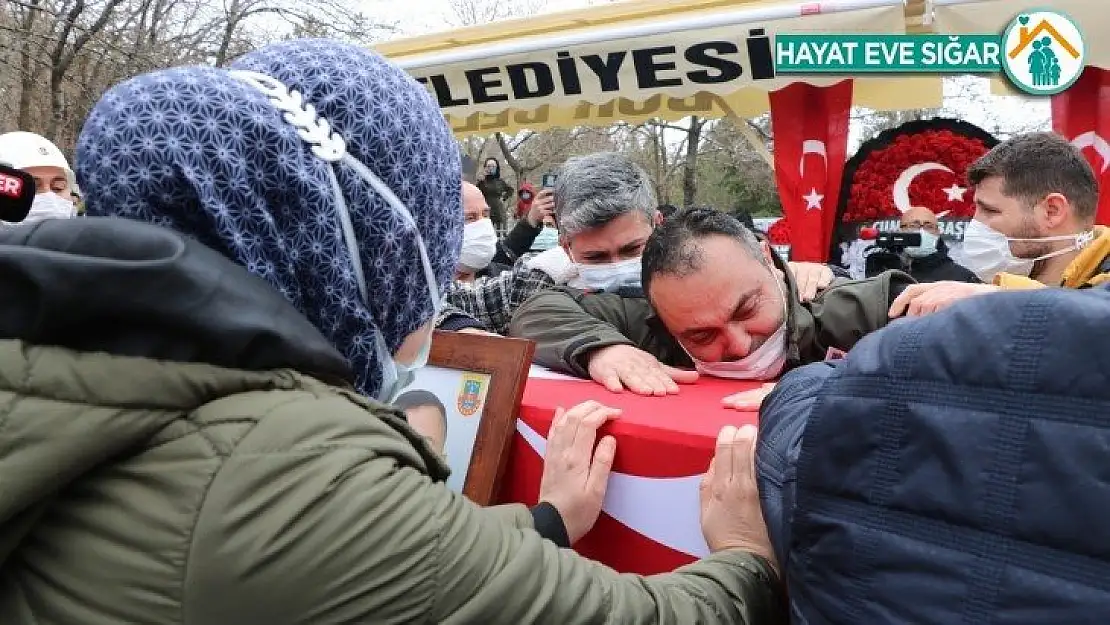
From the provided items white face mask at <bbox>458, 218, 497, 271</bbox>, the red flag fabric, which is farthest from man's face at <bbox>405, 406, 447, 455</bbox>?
the red flag fabric

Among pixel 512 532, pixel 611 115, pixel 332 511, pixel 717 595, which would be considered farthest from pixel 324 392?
pixel 611 115

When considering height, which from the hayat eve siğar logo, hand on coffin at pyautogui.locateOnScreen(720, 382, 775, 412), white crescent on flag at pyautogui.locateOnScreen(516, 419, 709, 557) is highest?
the hayat eve siğar logo

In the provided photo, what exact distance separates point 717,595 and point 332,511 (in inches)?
21.8

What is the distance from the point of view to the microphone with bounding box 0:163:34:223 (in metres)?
1.09

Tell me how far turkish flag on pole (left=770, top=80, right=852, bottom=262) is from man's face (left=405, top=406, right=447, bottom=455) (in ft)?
14.4

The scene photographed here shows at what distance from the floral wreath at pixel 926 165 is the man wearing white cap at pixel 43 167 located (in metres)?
4.54

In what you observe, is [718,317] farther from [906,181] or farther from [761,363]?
[906,181]

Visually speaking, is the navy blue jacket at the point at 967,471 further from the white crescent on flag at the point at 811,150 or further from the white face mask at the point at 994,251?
the white crescent on flag at the point at 811,150

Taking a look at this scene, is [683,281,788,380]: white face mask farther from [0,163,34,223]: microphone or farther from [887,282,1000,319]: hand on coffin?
[0,163,34,223]: microphone

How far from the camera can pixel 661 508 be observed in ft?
5.05

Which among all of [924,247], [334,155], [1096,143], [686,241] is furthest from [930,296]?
[1096,143]

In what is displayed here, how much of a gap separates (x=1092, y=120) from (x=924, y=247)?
1.29m

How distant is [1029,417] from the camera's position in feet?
2.57

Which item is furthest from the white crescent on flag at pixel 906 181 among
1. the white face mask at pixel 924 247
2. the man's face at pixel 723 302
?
the man's face at pixel 723 302
